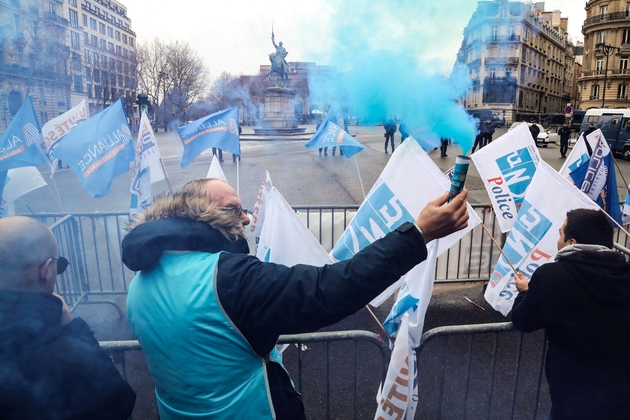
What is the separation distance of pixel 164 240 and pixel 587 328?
178 cm

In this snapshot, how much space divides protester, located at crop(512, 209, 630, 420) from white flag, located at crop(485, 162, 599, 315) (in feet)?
4.30

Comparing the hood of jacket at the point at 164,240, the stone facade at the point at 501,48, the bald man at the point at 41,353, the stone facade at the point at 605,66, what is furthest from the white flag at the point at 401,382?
the stone facade at the point at 605,66

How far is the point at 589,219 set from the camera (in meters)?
2.22

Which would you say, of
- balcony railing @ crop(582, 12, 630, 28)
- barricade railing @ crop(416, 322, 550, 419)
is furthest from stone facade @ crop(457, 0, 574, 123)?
balcony railing @ crop(582, 12, 630, 28)

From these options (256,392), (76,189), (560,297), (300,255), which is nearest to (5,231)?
(256,392)

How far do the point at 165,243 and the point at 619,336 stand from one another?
6.21ft

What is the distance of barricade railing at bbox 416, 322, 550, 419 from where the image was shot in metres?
3.00

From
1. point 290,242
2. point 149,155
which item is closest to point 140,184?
point 149,155

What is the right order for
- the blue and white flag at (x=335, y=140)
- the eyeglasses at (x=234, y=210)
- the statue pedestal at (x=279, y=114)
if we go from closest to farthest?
the eyeglasses at (x=234, y=210) → the blue and white flag at (x=335, y=140) → the statue pedestal at (x=279, y=114)

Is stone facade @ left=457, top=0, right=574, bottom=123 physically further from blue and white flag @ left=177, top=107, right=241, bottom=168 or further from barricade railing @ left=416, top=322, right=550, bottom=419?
barricade railing @ left=416, top=322, right=550, bottom=419

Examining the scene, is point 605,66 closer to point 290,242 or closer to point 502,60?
point 502,60

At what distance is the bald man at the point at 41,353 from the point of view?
129 cm

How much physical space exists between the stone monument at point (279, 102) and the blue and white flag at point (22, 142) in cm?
2547

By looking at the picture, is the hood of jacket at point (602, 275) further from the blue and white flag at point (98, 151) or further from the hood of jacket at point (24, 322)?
the blue and white flag at point (98, 151)
